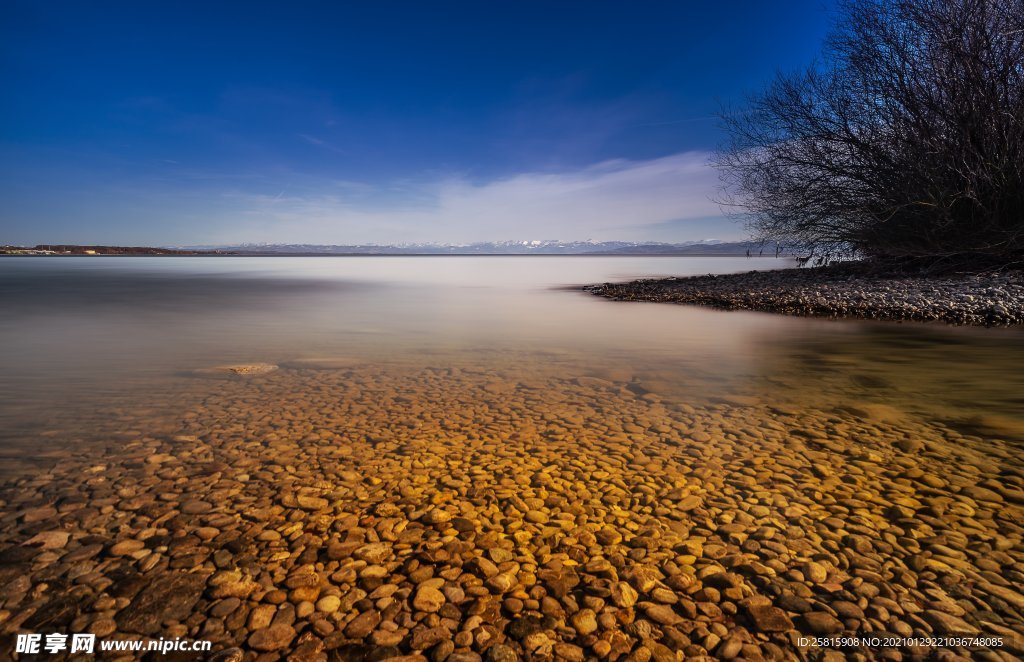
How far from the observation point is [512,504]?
12.7ft

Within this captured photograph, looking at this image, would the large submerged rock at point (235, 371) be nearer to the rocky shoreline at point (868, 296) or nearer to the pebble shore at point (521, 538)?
the pebble shore at point (521, 538)

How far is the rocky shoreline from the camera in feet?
48.0

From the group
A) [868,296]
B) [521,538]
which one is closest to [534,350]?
[521,538]

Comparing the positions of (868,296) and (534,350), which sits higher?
(868,296)

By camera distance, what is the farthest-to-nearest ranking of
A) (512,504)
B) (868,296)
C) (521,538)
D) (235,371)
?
(868,296) < (235,371) < (512,504) < (521,538)

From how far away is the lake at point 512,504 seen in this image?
266 centimetres

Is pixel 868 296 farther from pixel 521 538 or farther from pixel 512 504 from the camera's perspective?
pixel 521 538

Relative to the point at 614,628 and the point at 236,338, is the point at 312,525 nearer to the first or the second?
the point at 614,628

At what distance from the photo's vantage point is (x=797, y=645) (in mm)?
2465

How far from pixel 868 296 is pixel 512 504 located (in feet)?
60.5

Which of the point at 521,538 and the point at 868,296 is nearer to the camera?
the point at 521,538

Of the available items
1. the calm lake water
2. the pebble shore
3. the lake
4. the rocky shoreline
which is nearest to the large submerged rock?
the lake

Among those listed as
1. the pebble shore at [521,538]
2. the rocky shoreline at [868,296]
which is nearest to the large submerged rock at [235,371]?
the pebble shore at [521,538]

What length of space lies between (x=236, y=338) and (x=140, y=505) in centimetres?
974
